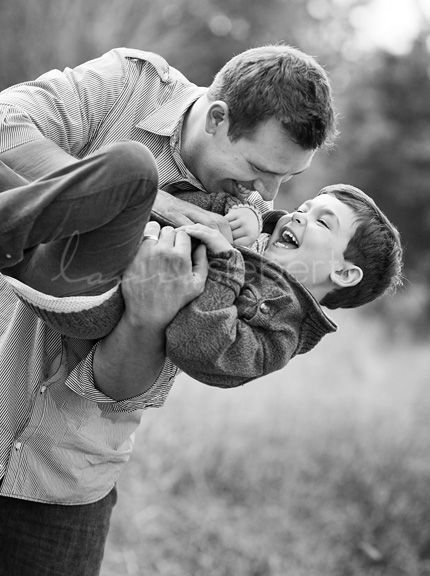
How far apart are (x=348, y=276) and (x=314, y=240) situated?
14cm

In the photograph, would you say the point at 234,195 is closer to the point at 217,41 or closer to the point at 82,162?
the point at 82,162

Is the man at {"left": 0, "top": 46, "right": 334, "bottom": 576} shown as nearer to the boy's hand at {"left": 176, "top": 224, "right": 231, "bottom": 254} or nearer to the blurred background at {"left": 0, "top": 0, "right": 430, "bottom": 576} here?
the boy's hand at {"left": 176, "top": 224, "right": 231, "bottom": 254}

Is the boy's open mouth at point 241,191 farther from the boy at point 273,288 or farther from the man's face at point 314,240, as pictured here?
the man's face at point 314,240

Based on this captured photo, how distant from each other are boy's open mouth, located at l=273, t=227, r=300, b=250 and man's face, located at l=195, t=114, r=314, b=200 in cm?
10

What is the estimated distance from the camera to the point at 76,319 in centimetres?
163

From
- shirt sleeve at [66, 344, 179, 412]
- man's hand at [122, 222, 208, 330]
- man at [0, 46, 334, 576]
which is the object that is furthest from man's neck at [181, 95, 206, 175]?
shirt sleeve at [66, 344, 179, 412]

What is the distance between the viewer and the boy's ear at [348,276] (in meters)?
2.04

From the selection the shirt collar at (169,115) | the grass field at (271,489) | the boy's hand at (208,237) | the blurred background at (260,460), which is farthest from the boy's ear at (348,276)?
the grass field at (271,489)

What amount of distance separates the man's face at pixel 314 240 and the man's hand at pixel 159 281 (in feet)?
1.21

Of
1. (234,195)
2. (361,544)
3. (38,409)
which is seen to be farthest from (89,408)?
(361,544)

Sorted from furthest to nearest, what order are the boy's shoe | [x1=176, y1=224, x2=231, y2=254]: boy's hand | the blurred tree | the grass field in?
the blurred tree < the grass field < [x1=176, y1=224, x2=231, y2=254]: boy's hand < the boy's shoe

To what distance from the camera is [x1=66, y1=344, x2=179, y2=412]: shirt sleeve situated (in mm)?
1850

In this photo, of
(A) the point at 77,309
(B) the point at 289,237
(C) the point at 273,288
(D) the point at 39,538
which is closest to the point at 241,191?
(B) the point at 289,237

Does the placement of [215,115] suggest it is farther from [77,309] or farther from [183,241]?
[77,309]
